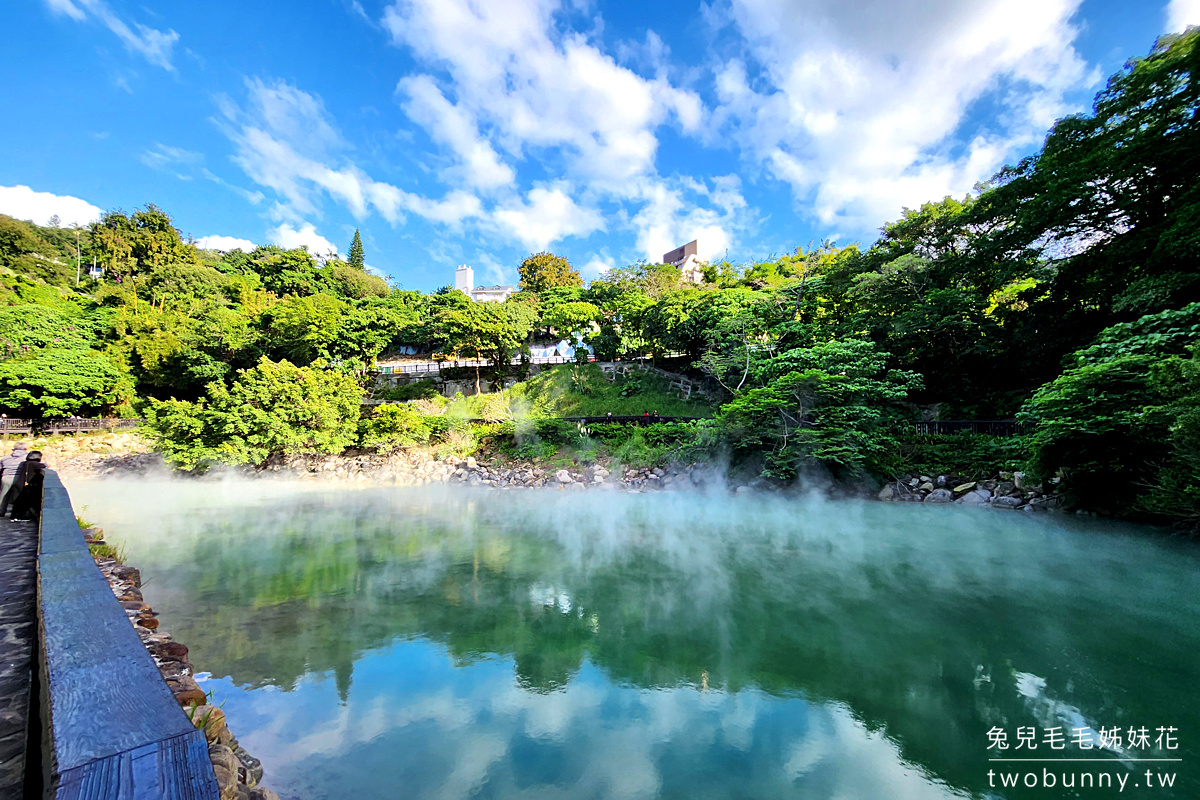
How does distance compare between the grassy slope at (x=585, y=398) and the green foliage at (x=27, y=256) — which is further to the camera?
the green foliage at (x=27, y=256)

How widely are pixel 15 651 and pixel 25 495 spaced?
4000 millimetres

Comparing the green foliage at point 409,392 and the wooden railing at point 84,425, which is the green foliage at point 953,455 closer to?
the green foliage at point 409,392

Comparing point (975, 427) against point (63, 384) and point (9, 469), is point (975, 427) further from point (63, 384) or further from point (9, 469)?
point (63, 384)

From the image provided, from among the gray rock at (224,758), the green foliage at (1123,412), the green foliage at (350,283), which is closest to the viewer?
the gray rock at (224,758)

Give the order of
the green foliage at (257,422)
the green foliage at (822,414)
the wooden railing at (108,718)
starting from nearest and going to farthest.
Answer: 1. the wooden railing at (108,718)
2. the green foliage at (822,414)
3. the green foliage at (257,422)

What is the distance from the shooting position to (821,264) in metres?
16.2

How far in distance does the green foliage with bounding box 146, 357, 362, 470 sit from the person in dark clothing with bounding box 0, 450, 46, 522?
9.02m

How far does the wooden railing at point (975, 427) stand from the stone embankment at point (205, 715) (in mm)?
12201

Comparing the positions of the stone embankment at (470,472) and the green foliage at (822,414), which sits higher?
the green foliage at (822,414)

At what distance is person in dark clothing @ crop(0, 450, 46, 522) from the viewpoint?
427 centimetres

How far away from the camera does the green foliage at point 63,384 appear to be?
14680 millimetres

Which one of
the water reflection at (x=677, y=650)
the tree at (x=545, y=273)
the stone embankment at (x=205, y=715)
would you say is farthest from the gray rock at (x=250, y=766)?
the tree at (x=545, y=273)

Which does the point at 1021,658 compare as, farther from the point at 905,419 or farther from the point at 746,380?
the point at 746,380

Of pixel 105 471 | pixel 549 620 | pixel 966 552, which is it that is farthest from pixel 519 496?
pixel 105 471
